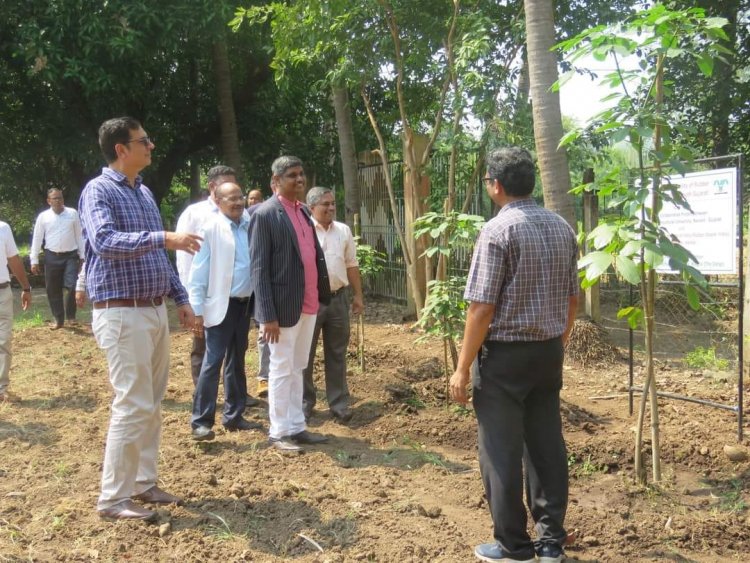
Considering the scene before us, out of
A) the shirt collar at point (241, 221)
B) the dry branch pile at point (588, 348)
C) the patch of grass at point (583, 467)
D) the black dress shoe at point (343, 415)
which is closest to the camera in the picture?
the patch of grass at point (583, 467)

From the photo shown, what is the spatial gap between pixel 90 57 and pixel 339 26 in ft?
18.3

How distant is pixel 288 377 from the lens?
5.03m

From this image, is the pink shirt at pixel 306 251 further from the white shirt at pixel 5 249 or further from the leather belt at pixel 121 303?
the white shirt at pixel 5 249

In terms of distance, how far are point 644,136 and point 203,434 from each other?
358cm

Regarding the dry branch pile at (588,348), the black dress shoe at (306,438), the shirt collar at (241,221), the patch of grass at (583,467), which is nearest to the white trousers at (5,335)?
the shirt collar at (241,221)

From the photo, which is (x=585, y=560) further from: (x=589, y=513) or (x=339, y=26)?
(x=339, y=26)

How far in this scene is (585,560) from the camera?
3467 mm

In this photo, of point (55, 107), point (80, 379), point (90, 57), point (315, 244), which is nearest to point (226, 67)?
point (90, 57)

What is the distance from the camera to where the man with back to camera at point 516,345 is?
3164 millimetres

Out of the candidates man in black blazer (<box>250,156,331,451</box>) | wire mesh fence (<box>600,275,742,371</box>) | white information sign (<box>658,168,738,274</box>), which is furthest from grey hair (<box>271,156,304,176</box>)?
wire mesh fence (<box>600,275,742,371</box>)

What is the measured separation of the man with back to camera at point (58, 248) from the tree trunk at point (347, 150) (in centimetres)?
417

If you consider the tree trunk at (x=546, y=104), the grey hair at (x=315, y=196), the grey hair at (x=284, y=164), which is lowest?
the grey hair at (x=315, y=196)

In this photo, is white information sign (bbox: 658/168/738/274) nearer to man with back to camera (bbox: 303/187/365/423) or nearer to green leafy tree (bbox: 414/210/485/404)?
green leafy tree (bbox: 414/210/485/404)

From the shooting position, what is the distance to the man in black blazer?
4941mm
